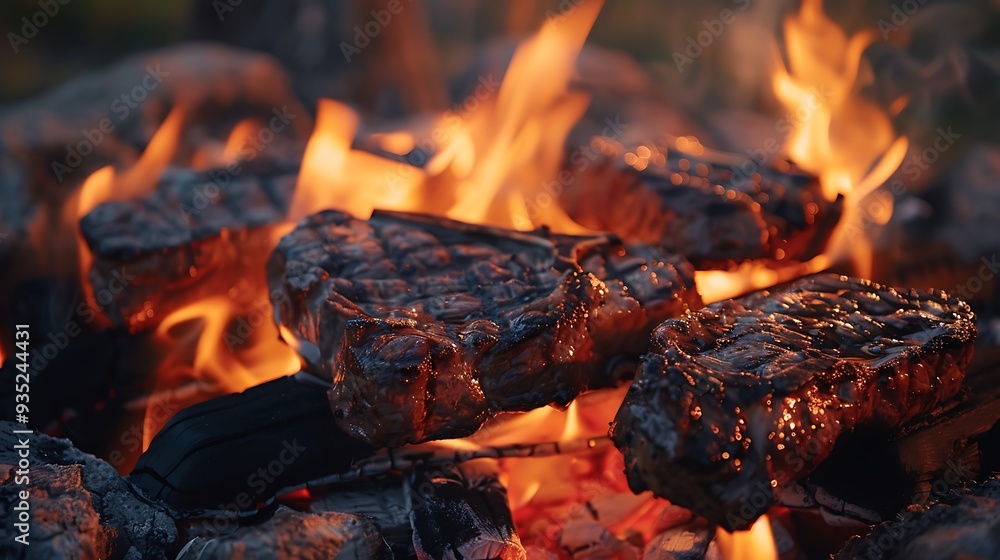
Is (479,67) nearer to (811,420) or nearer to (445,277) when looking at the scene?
(445,277)

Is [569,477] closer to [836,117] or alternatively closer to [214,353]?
[214,353]

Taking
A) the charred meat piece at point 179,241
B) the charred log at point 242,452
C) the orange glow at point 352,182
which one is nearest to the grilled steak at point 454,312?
the charred log at point 242,452

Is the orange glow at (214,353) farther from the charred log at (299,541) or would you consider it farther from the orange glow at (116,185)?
the charred log at (299,541)

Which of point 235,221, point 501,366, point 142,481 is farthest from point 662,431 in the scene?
point 235,221

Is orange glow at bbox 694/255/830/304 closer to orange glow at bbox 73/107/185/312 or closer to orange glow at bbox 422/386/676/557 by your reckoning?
orange glow at bbox 422/386/676/557

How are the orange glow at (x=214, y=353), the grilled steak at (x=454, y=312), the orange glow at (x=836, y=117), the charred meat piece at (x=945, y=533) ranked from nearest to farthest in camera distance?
the charred meat piece at (x=945, y=533) → the grilled steak at (x=454, y=312) → the orange glow at (x=214, y=353) → the orange glow at (x=836, y=117)

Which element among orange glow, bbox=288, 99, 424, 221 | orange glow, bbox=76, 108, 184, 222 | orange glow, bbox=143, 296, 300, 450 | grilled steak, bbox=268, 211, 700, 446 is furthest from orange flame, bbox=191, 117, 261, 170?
grilled steak, bbox=268, 211, 700, 446
